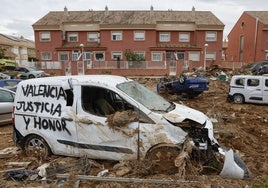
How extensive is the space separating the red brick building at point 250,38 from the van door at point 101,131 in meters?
38.8

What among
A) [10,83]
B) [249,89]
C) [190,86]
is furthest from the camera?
[190,86]

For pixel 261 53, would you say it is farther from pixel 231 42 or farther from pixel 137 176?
pixel 137 176

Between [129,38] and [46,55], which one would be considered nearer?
[129,38]

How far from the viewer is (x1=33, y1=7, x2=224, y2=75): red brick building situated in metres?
36.0

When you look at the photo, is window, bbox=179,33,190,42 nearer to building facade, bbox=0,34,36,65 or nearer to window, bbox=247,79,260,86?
window, bbox=247,79,260,86

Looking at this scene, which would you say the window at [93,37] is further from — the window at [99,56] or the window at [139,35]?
the window at [139,35]

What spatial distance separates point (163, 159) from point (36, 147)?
9.77 feet

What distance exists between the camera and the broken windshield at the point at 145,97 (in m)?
5.04

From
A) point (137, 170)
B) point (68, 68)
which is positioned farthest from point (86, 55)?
point (137, 170)

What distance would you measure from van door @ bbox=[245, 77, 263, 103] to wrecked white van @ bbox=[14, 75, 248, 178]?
1002 cm

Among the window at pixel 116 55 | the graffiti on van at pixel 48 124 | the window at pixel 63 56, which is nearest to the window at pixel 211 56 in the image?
the window at pixel 116 55

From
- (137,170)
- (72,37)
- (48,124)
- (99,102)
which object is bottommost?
(137,170)

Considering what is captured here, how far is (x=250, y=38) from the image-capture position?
39.9 m

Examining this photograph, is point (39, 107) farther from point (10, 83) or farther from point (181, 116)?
point (10, 83)
